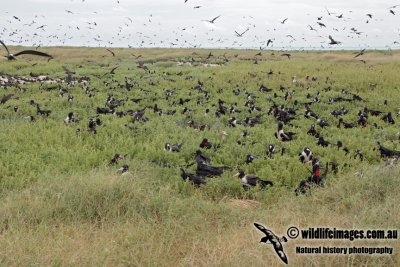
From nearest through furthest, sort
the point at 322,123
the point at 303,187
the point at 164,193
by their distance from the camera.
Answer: the point at 164,193 < the point at 303,187 < the point at 322,123

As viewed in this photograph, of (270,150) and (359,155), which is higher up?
(359,155)

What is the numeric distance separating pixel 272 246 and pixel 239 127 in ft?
28.4

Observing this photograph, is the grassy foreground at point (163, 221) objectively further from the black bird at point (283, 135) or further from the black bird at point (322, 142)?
the black bird at point (283, 135)

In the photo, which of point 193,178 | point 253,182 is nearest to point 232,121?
point 253,182

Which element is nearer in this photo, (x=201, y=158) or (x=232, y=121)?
(x=201, y=158)

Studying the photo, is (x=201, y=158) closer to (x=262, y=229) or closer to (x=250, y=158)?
(x=250, y=158)

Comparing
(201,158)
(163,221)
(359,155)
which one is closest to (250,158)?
(201,158)

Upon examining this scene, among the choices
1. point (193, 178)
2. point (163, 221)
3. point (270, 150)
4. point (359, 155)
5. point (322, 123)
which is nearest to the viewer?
point (163, 221)

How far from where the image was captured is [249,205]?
782 centimetres

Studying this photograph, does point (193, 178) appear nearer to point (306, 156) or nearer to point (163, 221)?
point (163, 221)

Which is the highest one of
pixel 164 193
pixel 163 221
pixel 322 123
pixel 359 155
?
pixel 322 123

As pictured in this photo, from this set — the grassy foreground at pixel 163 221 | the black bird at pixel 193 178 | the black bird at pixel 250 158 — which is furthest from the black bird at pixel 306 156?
the black bird at pixel 193 178

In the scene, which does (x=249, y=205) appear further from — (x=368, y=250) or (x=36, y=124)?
(x=36, y=124)

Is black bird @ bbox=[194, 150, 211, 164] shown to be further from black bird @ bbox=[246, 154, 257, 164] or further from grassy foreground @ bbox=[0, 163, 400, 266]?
grassy foreground @ bbox=[0, 163, 400, 266]
